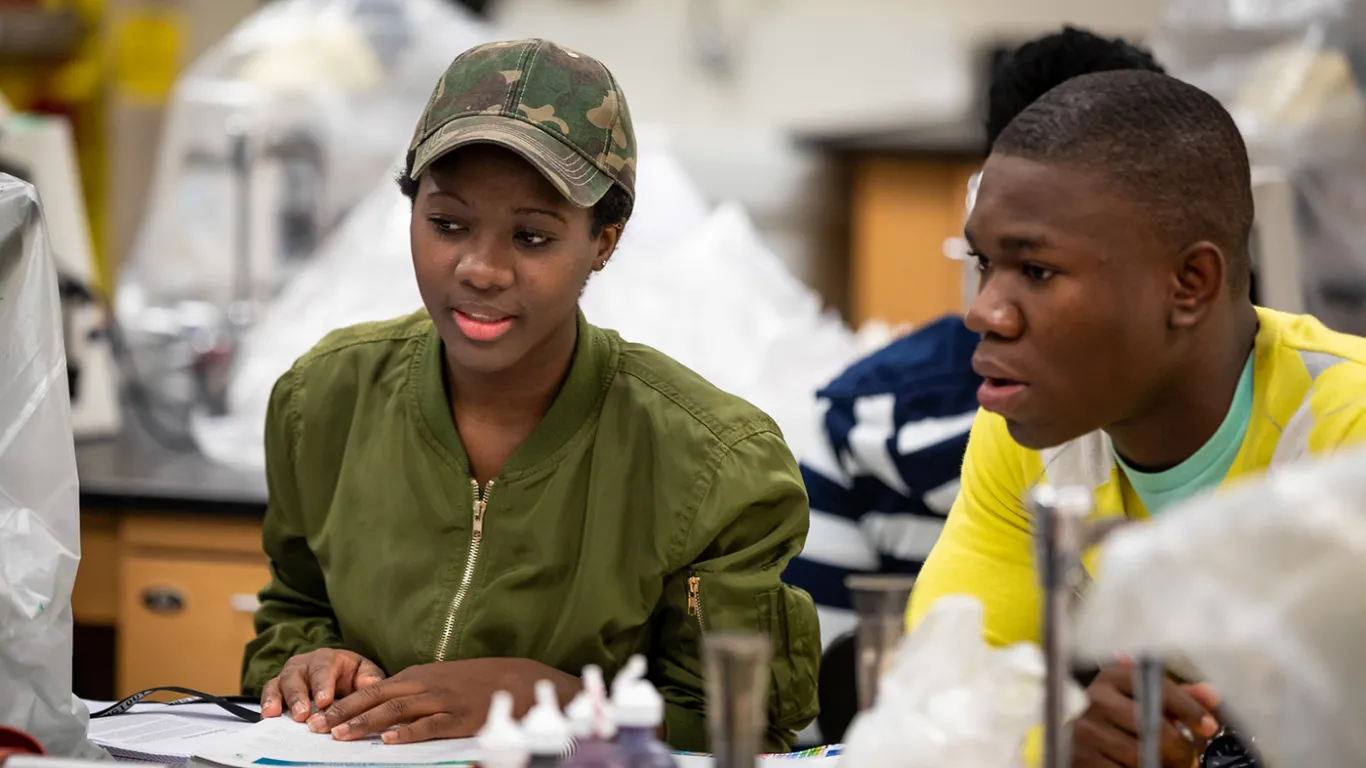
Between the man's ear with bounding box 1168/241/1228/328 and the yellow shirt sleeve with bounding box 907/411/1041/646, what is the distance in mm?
214

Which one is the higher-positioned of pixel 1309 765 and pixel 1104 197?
pixel 1104 197

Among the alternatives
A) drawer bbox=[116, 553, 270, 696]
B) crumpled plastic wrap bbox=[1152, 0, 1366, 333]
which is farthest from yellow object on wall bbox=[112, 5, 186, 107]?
crumpled plastic wrap bbox=[1152, 0, 1366, 333]

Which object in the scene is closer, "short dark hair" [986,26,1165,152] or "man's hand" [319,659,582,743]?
"man's hand" [319,659,582,743]

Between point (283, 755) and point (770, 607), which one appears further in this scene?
point (770, 607)

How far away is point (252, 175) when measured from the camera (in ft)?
9.73

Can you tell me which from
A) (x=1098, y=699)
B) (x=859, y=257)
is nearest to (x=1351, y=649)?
(x=1098, y=699)

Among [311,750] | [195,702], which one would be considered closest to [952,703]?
[311,750]

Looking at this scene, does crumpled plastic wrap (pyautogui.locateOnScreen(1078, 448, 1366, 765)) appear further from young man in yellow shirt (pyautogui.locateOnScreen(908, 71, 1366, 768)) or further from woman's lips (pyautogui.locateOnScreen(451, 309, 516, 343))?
woman's lips (pyautogui.locateOnScreen(451, 309, 516, 343))

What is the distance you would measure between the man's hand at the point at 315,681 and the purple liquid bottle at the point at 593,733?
0.49 meters

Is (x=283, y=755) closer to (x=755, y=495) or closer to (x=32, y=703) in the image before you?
(x=32, y=703)

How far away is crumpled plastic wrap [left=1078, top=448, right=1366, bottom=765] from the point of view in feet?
2.45

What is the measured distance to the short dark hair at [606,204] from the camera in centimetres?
141

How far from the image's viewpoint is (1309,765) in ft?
2.52

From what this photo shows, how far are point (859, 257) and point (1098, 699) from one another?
3.70m
